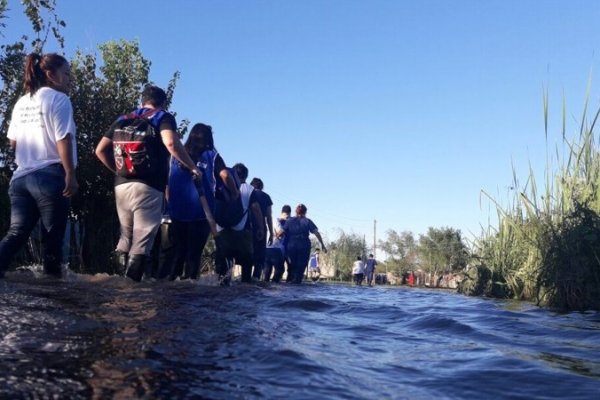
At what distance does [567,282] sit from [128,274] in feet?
11.9

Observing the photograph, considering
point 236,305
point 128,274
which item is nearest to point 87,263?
point 128,274

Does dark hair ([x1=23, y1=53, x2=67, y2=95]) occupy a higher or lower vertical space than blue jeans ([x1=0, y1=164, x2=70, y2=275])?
higher

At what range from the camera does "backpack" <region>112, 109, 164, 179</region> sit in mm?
4461

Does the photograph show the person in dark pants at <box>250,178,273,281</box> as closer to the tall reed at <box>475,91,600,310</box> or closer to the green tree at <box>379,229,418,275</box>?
the tall reed at <box>475,91,600,310</box>

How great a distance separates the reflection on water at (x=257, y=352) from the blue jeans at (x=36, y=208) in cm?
63

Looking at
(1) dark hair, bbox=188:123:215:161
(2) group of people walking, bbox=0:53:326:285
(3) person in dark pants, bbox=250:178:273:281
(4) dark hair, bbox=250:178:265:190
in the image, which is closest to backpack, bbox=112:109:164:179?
(2) group of people walking, bbox=0:53:326:285

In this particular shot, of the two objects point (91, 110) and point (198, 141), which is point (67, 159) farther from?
point (91, 110)

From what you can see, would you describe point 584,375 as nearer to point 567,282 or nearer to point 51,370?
point 51,370

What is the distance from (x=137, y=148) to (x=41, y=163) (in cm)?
74

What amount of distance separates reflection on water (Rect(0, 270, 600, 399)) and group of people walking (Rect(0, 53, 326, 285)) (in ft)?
2.60

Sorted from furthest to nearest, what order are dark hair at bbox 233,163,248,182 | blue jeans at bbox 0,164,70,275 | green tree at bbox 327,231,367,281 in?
green tree at bbox 327,231,367,281, dark hair at bbox 233,163,248,182, blue jeans at bbox 0,164,70,275

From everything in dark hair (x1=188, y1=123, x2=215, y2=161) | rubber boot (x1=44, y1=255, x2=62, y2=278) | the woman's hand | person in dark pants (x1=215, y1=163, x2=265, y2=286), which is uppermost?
dark hair (x1=188, y1=123, x2=215, y2=161)

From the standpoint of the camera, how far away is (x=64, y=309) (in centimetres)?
261

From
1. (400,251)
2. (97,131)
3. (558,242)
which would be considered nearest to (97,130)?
(97,131)
